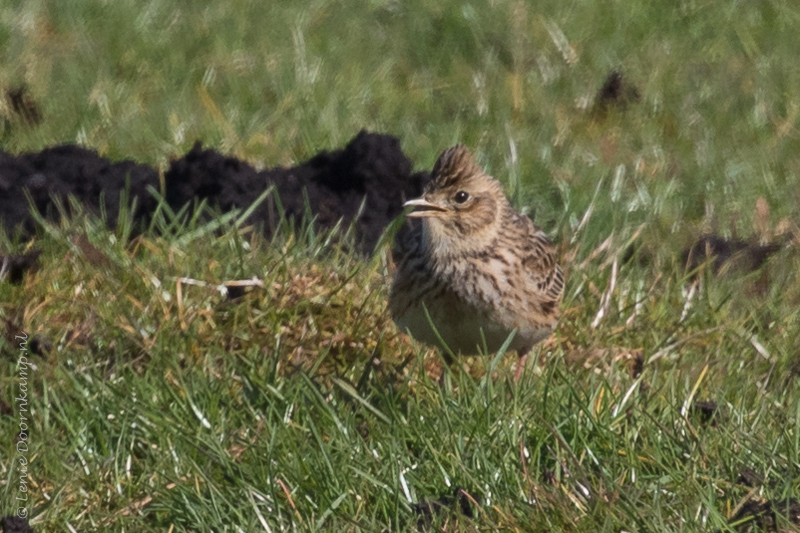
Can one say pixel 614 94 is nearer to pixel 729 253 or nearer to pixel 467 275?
pixel 729 253

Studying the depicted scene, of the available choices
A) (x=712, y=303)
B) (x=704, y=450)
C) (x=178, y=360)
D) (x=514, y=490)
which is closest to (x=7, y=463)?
(x=178, y=360)

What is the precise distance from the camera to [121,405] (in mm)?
4828

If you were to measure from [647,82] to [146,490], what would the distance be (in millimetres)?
5528

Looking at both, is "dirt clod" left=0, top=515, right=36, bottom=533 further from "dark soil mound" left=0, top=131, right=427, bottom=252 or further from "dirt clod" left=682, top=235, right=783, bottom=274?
"dirt clod" left=682, top=235, right=783, bottom=274

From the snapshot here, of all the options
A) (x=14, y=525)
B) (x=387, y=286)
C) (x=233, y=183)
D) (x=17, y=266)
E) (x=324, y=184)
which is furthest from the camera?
(x=324, y=184)

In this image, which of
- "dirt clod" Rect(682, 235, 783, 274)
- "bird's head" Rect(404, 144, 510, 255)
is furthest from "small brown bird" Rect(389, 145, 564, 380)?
"dirt clod" Rect(682, 235, 783, 274)

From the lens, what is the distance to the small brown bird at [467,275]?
5.25 meters

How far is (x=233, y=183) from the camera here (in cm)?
670

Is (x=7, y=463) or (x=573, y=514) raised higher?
(x=573, y=514)

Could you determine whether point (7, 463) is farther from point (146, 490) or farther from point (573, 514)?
point (573, 514)

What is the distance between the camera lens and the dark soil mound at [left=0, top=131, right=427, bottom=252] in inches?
259

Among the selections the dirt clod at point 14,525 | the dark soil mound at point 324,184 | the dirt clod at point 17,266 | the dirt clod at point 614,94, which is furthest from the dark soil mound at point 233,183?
the dirt clod at point 14,525

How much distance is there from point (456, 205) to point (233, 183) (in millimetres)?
1624

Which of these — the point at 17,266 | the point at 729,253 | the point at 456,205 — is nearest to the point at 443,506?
the point at 456,205
